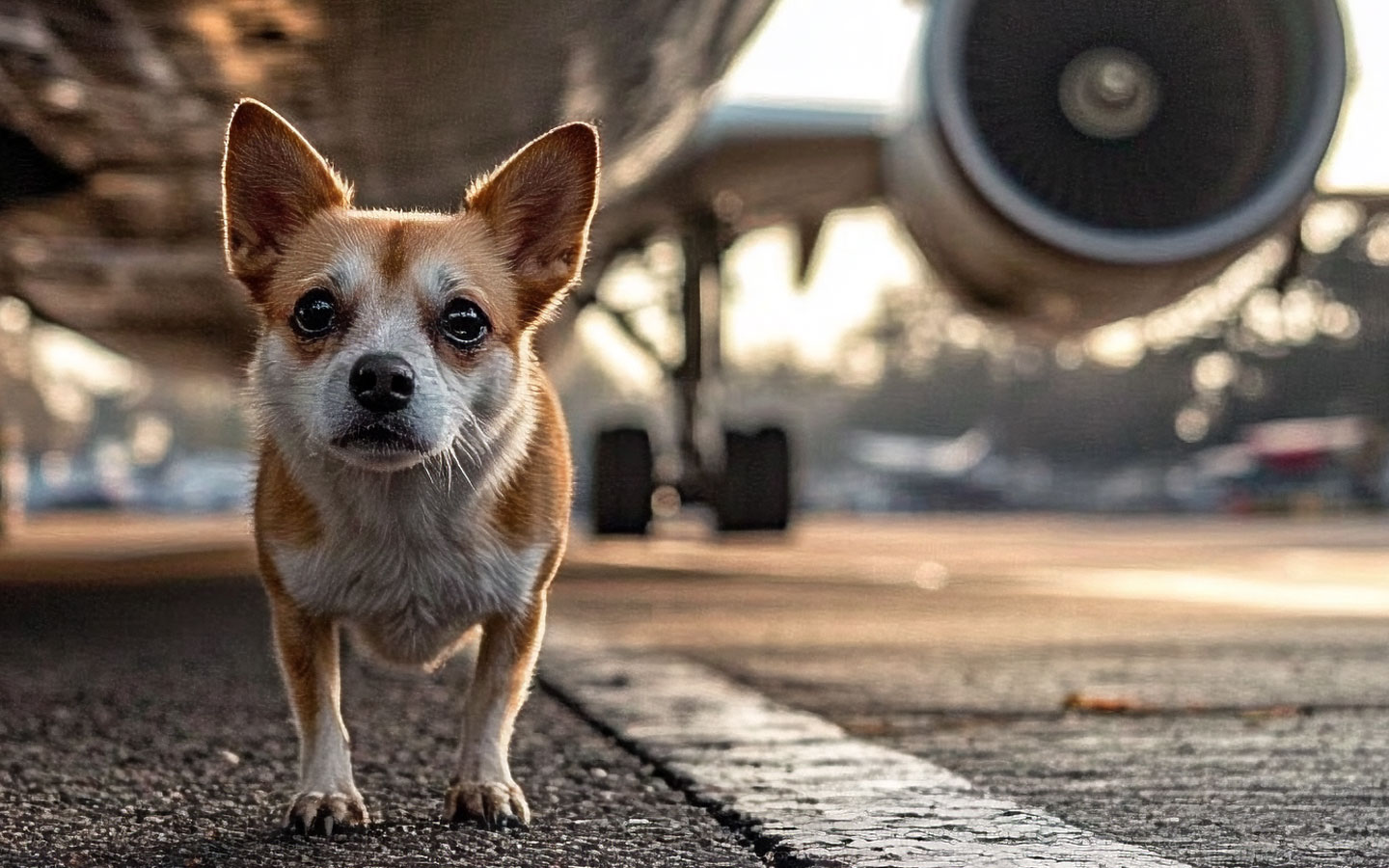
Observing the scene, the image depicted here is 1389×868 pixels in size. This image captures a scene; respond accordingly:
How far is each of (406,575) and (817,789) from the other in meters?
0.70

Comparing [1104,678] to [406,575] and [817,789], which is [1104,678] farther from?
[406,575]

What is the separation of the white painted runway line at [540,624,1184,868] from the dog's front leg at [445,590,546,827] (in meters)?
0.27

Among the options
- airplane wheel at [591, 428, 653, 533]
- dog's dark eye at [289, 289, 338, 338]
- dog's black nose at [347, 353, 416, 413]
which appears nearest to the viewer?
dog's black nose at [347, 353, 416, 413]

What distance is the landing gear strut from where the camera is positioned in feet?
34.6

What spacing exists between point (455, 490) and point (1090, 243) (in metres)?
5.35

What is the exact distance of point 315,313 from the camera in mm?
1929

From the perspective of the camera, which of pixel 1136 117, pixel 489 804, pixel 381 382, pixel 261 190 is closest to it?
pixel 381 382

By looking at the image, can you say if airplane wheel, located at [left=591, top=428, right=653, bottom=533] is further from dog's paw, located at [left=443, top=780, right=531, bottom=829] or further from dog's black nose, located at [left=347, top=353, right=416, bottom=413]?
dog's black nose, located at [left=347, top=353, right=416, bottom=413]

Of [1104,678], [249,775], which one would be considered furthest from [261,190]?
[1104,678]

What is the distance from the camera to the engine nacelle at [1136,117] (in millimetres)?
6973

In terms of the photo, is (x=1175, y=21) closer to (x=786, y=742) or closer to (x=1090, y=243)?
(x=1090, y=243)

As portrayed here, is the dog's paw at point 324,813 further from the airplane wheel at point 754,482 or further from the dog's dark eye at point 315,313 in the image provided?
the airplane wheel at point 754,482

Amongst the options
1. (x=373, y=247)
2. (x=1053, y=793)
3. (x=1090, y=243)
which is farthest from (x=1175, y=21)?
(x=373, y=247)

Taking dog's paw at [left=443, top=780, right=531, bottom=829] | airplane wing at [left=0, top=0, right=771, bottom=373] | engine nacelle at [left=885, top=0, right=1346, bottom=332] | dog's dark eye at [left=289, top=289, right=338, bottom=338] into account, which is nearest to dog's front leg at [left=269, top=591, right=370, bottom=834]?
dog's paw at [left=443, top=780, right=531, bottom=829]
